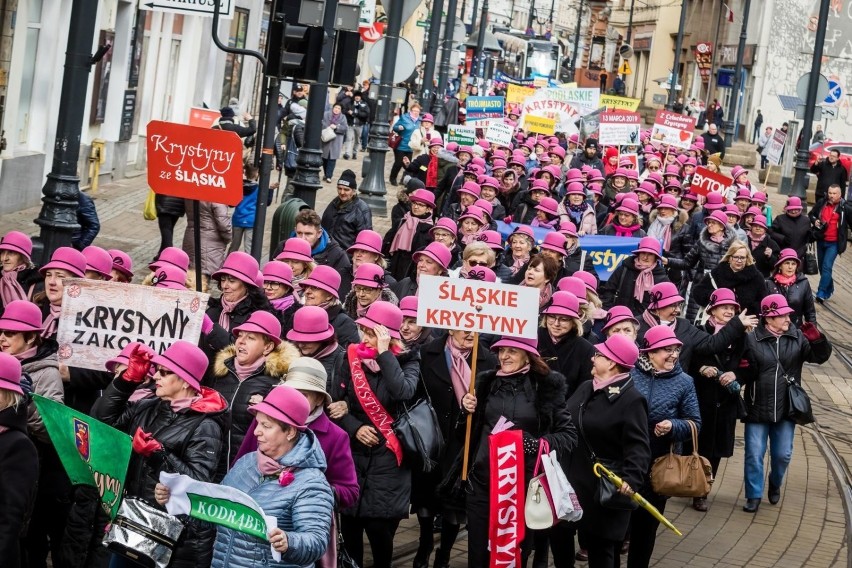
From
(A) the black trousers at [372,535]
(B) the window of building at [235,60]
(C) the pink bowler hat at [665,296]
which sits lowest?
(A) the black trousers at [372,535]

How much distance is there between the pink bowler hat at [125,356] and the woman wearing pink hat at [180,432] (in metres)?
0.24

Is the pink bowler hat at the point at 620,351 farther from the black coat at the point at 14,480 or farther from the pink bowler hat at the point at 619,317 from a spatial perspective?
the black coat at the point at 14,480

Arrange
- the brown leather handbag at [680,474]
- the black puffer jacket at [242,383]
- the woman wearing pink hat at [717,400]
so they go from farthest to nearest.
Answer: the woman wearing pink hat at [717,400] < the brown leather handbag at [680,474] < the black puffer jacket at [242,383]

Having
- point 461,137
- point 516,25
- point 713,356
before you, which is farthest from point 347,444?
point 516,25

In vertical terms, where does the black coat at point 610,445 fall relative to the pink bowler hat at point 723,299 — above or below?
below

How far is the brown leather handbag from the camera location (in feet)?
31.4

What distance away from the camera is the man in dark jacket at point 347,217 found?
1503 cm

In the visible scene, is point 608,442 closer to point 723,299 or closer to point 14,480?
point 723,299

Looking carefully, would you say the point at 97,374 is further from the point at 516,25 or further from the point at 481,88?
the point at 516,25

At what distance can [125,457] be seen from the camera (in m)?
6.77

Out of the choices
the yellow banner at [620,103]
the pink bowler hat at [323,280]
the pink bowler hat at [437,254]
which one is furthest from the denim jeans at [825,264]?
the pink bowler hat at [323,280]

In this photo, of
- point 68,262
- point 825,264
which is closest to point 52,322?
point 68,262

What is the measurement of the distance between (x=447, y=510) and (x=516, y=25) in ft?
447

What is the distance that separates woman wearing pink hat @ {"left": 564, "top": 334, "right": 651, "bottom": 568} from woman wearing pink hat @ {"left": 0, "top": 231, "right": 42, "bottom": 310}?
147 inches
